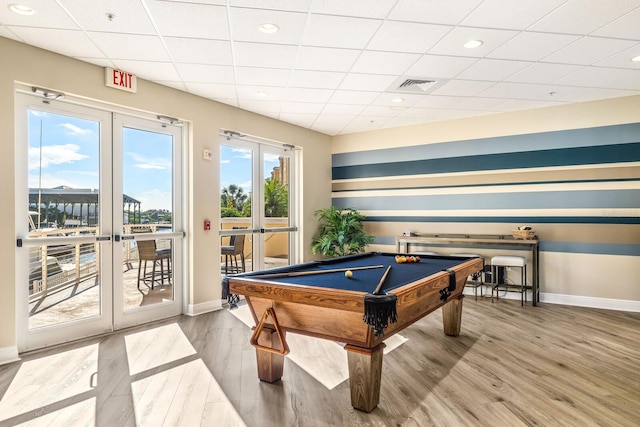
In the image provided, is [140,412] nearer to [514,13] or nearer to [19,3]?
[19,3]

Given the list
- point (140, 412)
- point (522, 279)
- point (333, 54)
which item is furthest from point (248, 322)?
point (522, 279)

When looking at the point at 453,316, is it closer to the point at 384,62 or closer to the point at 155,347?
the point at 384,62

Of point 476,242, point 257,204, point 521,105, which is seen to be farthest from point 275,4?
point 476,242

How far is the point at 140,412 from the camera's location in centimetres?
235

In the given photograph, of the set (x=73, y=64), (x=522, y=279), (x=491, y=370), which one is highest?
(x=73, y=64)

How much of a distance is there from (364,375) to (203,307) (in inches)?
122

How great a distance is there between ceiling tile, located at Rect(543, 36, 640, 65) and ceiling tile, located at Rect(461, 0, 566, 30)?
2.52ft

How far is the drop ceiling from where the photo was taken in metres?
2.79

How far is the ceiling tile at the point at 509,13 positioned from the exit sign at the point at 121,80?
134 inches

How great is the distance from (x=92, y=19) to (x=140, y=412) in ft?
9.55

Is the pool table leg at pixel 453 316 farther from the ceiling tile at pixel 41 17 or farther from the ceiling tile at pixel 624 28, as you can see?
the ceiling tile at pixel 41 17

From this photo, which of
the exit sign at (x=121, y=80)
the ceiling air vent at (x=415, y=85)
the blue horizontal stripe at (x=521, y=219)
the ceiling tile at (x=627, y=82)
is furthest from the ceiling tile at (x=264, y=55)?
the ceiling tile at (x=627, y=82)

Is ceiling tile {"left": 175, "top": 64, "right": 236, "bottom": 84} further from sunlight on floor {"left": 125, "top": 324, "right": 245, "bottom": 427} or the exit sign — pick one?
sunlight on floor {"left": 125, "top": 324, "right": 245, "bottom": 427}

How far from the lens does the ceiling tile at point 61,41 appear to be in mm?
3105
